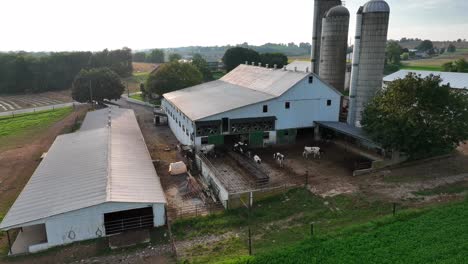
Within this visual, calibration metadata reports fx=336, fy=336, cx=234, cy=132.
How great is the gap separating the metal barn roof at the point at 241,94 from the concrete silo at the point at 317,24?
845cm

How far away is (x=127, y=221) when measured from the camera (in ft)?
61.6

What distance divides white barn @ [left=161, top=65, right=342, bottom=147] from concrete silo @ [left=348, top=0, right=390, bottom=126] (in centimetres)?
205

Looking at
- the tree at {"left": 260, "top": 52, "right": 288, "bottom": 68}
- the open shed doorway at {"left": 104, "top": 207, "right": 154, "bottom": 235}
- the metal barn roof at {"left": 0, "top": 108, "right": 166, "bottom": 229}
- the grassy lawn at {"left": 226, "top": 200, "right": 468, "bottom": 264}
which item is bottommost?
the open shed doorway at {"left": 104, "top": 207, "right": 154, "bottom": 235}

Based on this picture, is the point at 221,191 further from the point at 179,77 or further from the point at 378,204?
the point at 179,77

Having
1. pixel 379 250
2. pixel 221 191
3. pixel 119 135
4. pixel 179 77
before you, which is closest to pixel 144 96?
pixel 179 77

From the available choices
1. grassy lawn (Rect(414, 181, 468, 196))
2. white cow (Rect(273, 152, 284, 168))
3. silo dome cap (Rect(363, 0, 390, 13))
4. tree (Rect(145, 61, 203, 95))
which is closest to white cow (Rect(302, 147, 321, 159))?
white cow (Rect(273, 152, 284, 168))

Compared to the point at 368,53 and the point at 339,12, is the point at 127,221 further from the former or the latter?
the point at 339,12

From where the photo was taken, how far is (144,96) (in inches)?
2813

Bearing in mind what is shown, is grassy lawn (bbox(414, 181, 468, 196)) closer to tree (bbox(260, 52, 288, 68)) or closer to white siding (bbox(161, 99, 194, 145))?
white siding (bbox(161, 99, 194, 145))

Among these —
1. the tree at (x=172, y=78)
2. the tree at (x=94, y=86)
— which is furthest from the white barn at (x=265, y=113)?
the tree at (x=94, y=86)

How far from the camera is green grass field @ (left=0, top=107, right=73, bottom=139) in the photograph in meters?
43.9

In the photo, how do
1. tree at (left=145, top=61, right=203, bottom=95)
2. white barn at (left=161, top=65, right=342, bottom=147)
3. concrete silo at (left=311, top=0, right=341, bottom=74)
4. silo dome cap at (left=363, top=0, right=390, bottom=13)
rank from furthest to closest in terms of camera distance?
1. tree at (left=145, top=61, right=203, bottom=95)
2. concrete silo at (left=311, top=0, right=341, bottom=74)
3. silo dome cap at (left=363, top=0, right=390, bottom=13)
4. white barn at (left=161, top=65, right=342, bottom=147)

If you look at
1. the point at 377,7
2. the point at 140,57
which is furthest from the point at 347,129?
the point at 140,57

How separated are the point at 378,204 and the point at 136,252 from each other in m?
14.0
